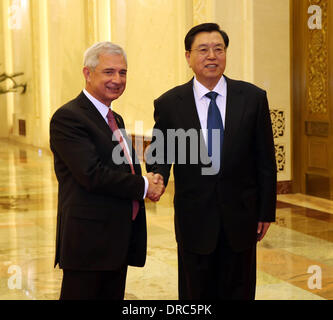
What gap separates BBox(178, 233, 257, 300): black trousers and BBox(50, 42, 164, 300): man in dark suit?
0.36m

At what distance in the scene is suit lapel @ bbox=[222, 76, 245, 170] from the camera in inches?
109

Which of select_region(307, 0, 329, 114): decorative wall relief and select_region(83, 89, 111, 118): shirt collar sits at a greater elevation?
select_region(307, 0, 329, 114): decorative wall relief

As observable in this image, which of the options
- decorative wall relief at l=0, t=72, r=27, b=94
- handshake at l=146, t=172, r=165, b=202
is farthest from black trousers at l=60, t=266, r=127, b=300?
decorative wall relief at l=0, t=72, r=27, b=94

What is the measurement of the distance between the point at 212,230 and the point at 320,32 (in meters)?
4.87

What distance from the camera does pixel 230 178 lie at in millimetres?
2766

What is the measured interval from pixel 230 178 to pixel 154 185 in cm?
35

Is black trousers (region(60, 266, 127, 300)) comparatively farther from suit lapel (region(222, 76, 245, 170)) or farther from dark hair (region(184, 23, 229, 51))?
dark hair (region(184, 23, 229, 51))

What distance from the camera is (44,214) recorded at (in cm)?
663

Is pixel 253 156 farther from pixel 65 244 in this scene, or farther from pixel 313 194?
pixel 313 194

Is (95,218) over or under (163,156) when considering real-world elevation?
under

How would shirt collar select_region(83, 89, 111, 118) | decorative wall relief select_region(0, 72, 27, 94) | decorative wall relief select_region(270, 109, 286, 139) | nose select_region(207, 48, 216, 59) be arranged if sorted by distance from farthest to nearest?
decorative wall relief select_region(0, 72, 27, 94), decorative wall relief select_region(270, 109, 286, 139), nose select_region(207, 48, 216, 59), shirt collar select_region(83, 89, 111, 118)

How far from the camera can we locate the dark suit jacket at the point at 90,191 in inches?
97.0

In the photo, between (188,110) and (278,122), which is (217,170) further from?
(278,122)

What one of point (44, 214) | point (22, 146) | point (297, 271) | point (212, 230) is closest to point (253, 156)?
point (212, 230)
